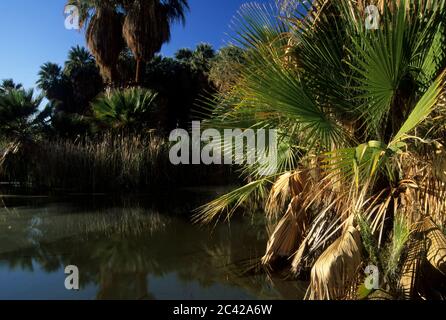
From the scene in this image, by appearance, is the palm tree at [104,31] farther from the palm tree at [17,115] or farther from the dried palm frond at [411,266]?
the dried palm frond at [411,266]

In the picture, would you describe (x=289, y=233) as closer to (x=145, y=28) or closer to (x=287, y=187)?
(x=287, y=187)

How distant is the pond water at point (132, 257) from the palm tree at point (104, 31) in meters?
10.8

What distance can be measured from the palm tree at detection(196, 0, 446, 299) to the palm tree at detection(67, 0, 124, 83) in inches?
585

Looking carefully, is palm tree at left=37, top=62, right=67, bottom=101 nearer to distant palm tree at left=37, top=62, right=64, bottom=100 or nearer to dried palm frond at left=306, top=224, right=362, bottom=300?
distant palm tree at left=37, top=62, right=64, bottom=100

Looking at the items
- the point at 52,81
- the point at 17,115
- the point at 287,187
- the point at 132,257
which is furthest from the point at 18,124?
the point at 52,81

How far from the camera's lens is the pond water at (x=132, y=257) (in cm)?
378

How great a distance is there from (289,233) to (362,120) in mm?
1379

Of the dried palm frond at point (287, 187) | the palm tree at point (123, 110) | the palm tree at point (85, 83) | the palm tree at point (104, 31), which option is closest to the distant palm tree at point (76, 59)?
the palm tree at point (85, 83)

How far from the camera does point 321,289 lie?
8.77ft

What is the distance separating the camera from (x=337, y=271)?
2664 millimetres

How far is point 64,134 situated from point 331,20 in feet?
41.1

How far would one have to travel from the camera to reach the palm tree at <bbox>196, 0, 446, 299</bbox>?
273cm
